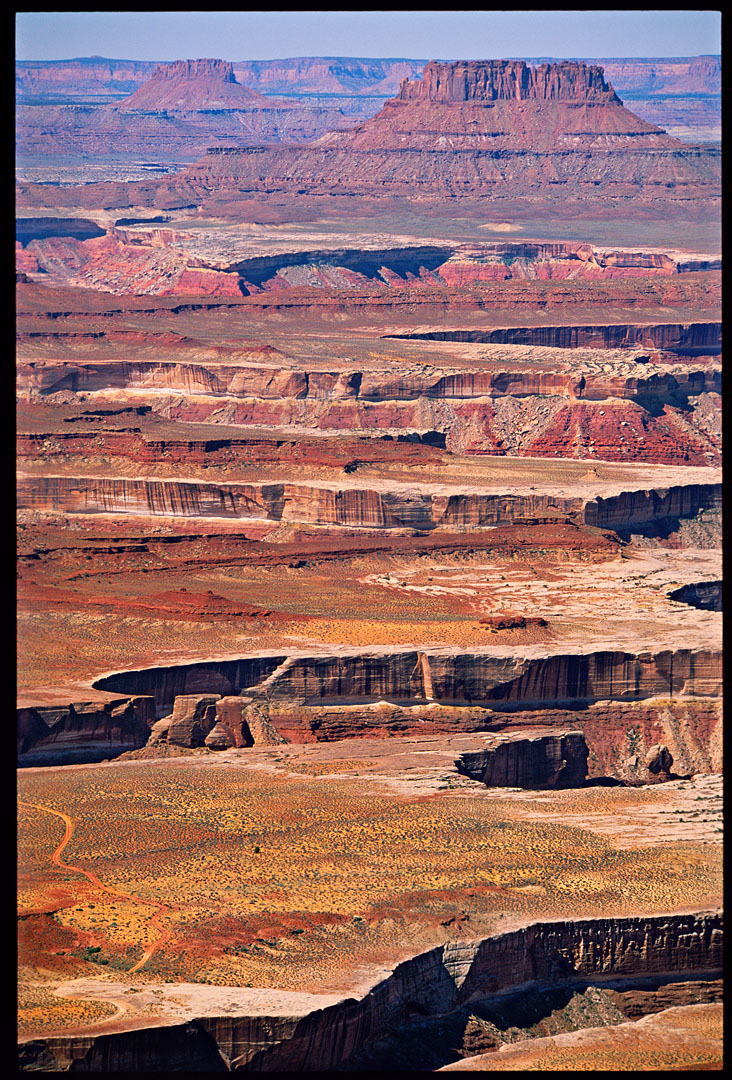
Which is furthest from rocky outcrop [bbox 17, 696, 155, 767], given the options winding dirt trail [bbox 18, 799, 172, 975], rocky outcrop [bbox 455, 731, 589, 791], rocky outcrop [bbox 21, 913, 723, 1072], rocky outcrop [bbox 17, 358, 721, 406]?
rocky outcrop [bbox 17, 358, 721, 406]

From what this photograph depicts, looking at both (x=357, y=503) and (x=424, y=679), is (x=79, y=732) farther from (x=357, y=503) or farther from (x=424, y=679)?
(x=357, y=503)

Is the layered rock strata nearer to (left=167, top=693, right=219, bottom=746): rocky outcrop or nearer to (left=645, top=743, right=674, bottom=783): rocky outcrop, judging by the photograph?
(left=645, top=743, right=674, bottom=783): rocky outcrop

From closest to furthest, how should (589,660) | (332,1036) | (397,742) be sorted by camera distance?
(332,1036), (397,742), (589,660)

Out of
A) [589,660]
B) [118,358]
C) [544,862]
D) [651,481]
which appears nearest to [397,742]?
[589,660]

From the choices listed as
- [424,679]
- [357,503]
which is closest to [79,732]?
[424,679]

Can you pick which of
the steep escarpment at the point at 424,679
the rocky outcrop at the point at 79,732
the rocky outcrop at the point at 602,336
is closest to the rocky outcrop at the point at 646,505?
the steep escarpment at the point at 424,679
